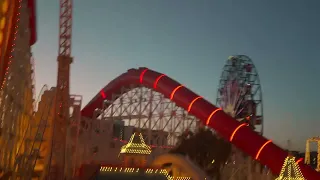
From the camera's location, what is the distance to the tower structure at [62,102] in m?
24.0

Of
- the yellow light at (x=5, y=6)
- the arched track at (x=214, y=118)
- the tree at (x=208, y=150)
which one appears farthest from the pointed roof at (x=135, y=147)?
the yellow light at (x=5, y=6)

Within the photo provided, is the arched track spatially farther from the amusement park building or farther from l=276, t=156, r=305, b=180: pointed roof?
l=276, t=156, r=305, b=180: pointed roof

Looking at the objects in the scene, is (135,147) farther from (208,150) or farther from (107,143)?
(107,143)

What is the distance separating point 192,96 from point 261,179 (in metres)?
9.12

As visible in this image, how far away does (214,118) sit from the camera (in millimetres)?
32344

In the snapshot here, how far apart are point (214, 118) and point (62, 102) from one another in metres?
11.6

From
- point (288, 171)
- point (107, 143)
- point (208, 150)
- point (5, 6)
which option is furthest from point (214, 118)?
point (5, 6)

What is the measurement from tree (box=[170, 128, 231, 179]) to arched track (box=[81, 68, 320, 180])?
149 inches

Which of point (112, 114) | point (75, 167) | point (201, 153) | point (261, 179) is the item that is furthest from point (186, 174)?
point (112, 114)

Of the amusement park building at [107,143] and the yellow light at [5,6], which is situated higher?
the yellow light at [5,6]

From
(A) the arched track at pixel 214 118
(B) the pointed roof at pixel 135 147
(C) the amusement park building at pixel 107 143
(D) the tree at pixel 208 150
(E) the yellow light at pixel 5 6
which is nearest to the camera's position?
(E) the yellow light at pixel 5 6

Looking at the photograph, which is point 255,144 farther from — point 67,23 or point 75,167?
point 67,23

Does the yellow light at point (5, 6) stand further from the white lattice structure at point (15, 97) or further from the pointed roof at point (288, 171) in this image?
the pointed roof at point (288, 171)

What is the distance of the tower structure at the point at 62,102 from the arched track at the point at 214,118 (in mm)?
11219
